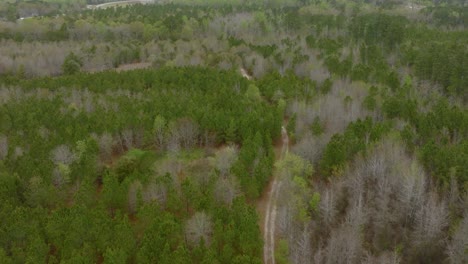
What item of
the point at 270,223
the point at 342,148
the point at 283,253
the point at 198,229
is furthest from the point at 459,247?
the point at 198,229

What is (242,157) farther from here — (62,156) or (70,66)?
(70,66)

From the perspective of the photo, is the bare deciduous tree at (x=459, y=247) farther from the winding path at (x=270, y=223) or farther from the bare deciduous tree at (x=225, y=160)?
the bare deciduous tree at (x=225, y=160)

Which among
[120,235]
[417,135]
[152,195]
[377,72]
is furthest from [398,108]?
[120,235]

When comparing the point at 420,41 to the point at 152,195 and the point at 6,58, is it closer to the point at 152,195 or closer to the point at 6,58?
the point at 152,195

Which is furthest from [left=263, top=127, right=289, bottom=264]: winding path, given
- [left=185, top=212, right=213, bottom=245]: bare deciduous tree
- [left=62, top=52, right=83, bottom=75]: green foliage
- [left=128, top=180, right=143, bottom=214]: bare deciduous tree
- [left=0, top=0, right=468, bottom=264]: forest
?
[left=62, top=52, right=83, bottom=75]: green foliage

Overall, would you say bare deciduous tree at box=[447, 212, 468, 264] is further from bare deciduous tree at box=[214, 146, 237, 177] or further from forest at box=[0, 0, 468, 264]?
bare deciduous tree at box=[214, 146, 237, 177]

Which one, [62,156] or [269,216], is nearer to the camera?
[269,216]

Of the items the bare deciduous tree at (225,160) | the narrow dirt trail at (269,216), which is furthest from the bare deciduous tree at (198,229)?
the bare deciduous tree at (225,160)
